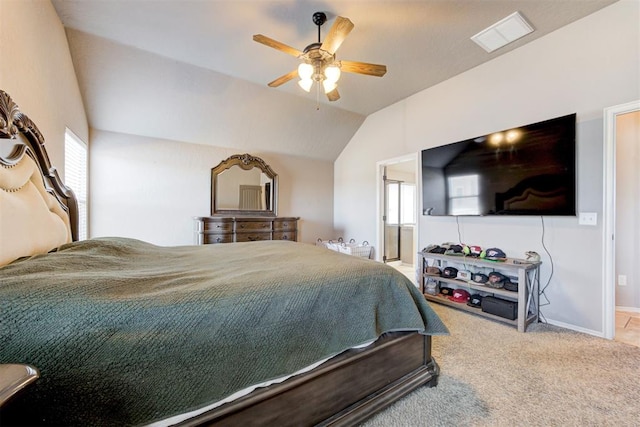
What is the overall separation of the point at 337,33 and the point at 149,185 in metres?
3.42

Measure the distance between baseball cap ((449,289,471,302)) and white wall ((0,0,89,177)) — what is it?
421cm

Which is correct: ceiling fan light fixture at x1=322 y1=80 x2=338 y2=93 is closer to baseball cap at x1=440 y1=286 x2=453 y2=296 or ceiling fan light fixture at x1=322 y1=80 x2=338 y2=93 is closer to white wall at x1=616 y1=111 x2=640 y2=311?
baseball cap at x1=440 y1=286 x2=453 y2=296

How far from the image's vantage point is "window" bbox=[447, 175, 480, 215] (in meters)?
3.01

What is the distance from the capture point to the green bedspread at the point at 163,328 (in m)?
0.74

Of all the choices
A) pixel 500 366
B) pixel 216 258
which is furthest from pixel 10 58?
pixel 500 366

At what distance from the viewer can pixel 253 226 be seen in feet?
Answer: 14.3

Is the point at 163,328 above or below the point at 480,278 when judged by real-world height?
above

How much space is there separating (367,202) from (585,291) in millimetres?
3018

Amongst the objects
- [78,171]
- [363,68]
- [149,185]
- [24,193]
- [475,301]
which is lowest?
[475,301]

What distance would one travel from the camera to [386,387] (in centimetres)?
147

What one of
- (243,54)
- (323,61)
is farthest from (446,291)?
(243,54)

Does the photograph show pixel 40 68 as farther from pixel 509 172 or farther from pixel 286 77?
pixel 509 172

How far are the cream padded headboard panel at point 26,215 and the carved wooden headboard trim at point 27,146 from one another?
6 cm

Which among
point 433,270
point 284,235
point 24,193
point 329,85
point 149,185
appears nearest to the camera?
point 24,193
